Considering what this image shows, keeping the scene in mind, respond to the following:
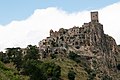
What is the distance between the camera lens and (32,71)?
113 metres

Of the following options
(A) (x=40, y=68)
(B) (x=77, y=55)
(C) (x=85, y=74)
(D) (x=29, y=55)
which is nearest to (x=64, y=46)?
(B) (x=77, y=55)

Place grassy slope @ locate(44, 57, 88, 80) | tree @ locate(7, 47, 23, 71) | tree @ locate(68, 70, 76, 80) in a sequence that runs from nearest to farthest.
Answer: tree @ locate(7, 47, 23, 71)
tree @ locate(68, 70, 76, 80)
grassy slope @ locate(44, 57, 88, 80)

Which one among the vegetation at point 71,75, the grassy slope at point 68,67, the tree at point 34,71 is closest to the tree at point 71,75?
the vegetation at point 71,75

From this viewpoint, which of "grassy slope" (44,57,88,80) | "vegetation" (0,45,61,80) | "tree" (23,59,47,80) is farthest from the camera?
"grassy slope" (44,57,88,80)

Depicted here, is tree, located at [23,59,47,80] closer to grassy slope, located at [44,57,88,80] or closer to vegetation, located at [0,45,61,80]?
vegetation, located at [0,45,61,80]

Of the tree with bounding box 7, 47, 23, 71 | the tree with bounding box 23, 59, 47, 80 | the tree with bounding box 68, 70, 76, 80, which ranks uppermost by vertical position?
the tree with bounding box 7, 47, 23, 71

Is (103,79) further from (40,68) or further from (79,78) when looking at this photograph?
(40,68)

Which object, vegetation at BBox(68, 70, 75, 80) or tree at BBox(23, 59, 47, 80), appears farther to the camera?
vegetation at BBox(68, 70, 75, 80)

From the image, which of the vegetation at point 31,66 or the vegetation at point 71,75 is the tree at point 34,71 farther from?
the vegetation at point 71,75

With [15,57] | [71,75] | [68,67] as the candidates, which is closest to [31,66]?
[15,57]

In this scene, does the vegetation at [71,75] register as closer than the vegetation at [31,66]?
No

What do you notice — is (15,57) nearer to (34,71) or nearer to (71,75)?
(71,75)

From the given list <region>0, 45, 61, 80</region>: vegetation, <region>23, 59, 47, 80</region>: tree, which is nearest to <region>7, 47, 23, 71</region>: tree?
<region>0, 45, 61, 80</region>: vegetation

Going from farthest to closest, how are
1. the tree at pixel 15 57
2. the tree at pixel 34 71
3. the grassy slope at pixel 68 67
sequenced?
the grassy slope at pixel 68 67 → the tree at pixel 15 57 → the tree at pixel 34 71
